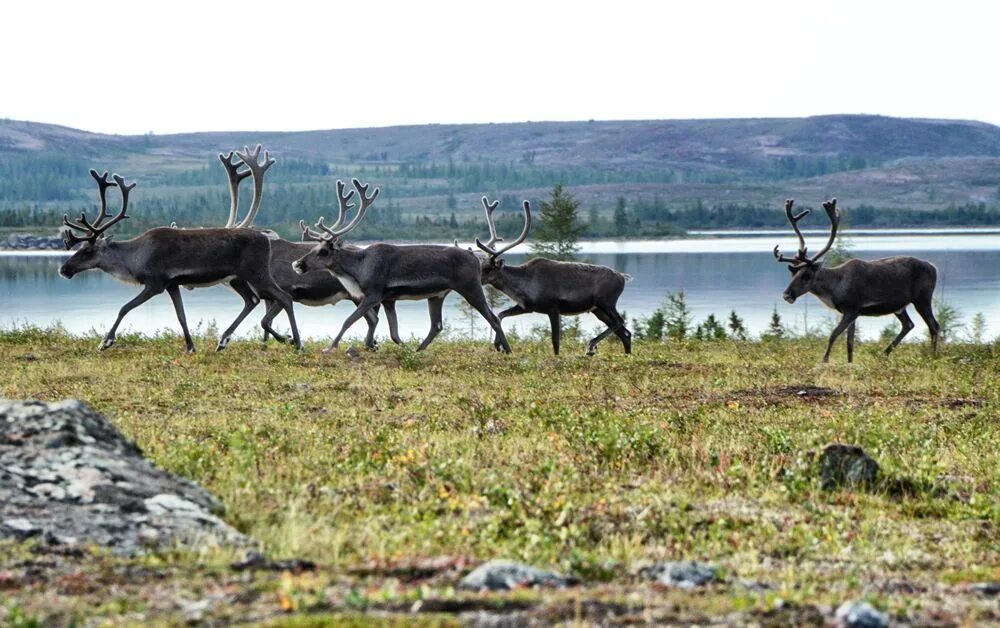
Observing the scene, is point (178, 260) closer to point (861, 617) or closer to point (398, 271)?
point (398, 271)

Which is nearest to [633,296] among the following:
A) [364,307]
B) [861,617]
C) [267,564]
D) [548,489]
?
[364,307]

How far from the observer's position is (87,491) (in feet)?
25.4

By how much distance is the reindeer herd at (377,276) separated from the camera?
2030 cm

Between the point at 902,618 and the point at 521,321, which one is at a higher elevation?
the point at 902,618

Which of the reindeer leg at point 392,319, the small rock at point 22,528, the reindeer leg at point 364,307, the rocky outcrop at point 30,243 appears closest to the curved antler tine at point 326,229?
the reindeer leg at point 364,307

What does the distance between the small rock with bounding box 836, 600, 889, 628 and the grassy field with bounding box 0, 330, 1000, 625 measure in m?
0.11

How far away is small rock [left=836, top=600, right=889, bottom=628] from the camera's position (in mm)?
5773

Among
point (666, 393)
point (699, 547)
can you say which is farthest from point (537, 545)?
point (666, 393)

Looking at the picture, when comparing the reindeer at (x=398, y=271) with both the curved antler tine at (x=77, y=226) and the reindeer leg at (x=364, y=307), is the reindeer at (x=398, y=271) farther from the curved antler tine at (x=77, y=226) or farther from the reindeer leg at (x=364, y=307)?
the curved antler tine at (x=77, y=226)

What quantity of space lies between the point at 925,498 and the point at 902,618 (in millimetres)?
3454

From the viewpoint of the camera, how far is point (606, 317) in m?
22.1

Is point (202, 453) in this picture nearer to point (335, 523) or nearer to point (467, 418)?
point (335, 523)

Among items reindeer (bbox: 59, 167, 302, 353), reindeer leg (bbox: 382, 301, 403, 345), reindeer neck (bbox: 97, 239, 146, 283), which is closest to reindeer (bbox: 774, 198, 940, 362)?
reindeer leg (bbox: 382, 301, 403, 345)

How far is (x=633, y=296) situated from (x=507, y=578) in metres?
49.3
